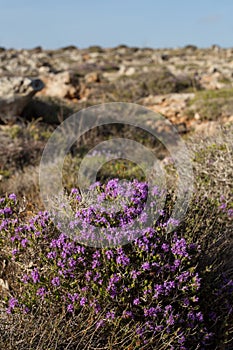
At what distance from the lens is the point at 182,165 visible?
5711 mm

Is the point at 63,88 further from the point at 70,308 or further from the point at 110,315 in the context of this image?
the point at 110,315

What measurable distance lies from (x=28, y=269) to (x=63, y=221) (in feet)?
1.33

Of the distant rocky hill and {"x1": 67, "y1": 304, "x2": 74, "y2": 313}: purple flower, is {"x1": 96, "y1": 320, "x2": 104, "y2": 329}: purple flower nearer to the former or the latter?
{"x1": 67, "y1": 304, "x2": 74, "y2": 313}: purple flower

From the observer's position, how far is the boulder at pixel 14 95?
32.8ft

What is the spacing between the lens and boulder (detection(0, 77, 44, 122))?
32.8 feet

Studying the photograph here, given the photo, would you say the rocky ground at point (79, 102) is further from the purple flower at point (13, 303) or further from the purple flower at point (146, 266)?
the purple flower at point (146, 266)

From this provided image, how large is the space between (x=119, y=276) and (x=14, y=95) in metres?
7.77

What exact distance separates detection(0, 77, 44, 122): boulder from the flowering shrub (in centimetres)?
706

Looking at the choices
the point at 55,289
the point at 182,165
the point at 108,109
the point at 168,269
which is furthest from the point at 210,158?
the point at 108,109

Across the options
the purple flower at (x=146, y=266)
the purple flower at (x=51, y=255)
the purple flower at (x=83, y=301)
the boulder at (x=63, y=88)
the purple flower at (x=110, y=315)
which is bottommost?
the boulder at (x=63, y=88)

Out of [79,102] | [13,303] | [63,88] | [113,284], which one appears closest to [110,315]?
[113,284]

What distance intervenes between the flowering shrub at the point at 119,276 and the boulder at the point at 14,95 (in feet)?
23.2

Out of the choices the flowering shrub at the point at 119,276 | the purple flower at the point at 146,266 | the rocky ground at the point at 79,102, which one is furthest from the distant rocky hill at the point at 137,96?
the purple flower at the point at 146,266

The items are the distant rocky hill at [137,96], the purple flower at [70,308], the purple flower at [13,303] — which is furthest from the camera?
the distant rocky hill at [137,96]
